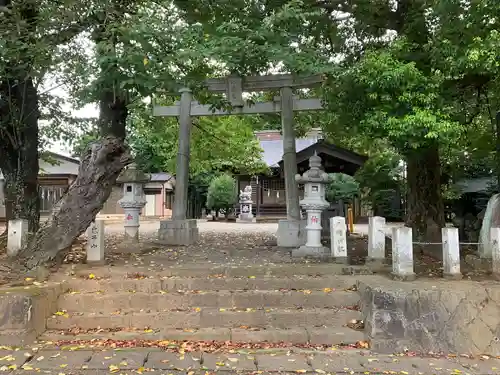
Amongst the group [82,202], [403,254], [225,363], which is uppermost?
[82,202]

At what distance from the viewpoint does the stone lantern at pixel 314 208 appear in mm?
8484

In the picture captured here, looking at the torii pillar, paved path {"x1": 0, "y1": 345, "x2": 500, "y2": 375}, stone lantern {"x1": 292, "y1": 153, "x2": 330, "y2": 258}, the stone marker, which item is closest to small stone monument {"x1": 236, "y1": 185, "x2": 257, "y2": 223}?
the torii pillar

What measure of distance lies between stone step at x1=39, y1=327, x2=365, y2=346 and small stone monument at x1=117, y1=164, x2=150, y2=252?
4.96 metres

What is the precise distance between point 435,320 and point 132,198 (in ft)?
23.7

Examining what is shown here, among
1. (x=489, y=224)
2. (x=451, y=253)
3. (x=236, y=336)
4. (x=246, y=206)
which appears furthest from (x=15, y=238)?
(x=246, y=206)

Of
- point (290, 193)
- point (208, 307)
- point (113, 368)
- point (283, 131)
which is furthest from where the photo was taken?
point (283, 131)

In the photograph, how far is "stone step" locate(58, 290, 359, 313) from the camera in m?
5.98

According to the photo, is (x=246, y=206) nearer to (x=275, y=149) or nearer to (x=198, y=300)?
(x=275, y=149)

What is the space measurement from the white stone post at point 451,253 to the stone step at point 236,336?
1746mm

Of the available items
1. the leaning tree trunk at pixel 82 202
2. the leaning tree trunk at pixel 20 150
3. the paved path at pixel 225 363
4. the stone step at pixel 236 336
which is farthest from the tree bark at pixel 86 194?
the leaning tree trunk at pixel 20 150

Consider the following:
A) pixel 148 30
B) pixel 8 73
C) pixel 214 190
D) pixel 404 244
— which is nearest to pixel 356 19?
pixel 148 30

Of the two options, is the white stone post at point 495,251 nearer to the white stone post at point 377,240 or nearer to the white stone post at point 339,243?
the white stone post at point 377,240

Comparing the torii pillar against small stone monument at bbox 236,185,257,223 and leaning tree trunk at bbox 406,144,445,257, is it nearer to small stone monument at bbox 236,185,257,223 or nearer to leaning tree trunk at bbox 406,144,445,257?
leaning tree trunk at bbox 406,144,445,257

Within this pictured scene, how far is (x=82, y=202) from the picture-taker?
703 centimetres
